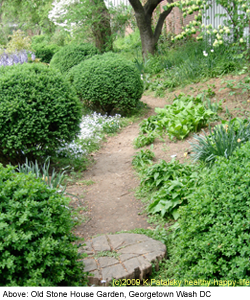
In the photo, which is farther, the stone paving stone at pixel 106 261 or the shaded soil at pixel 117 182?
the shaded soil at pixel 117 182

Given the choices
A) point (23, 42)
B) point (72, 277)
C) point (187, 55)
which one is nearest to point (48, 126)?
point (72, 277)

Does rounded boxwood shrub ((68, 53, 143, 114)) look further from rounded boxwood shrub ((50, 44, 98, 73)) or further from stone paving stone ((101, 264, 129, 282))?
stone paving stone ((101, 264, 129, 282))

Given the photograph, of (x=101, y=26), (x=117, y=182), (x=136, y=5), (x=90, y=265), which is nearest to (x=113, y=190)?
(x=117, y=182)

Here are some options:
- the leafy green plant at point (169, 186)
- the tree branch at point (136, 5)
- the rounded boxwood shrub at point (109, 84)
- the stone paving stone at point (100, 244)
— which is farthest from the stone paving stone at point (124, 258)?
the tree branch at point (136, 5)

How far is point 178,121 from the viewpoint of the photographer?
19.5 feet

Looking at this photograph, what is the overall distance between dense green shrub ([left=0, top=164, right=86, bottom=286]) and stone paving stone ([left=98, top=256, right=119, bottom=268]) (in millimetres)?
421

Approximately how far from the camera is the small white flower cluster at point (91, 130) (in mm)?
6149

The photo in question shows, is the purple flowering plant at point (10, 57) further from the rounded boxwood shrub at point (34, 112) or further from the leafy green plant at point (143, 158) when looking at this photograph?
the leafy green plant at point (143, 158)

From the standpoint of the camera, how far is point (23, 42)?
10266 millimetres

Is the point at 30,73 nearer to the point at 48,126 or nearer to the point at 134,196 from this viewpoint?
the point at 48,126

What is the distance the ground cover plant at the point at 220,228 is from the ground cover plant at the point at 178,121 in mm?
3053

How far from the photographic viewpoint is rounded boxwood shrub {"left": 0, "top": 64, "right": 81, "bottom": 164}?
4762mm

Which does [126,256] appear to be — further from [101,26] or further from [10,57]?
[101,26]

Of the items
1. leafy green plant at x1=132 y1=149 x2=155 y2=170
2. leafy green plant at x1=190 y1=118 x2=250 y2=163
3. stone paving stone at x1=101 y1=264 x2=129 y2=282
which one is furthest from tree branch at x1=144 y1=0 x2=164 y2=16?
stone paving stone at x1=101 y1=264 x2=129 y2=282
